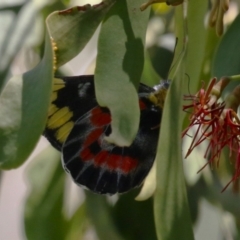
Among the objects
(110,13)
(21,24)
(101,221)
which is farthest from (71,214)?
(110,13)

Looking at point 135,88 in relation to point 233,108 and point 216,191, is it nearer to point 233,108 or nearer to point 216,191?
point 233,108

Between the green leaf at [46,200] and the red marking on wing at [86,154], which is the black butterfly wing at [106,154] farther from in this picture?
the green leaf at [46,200]

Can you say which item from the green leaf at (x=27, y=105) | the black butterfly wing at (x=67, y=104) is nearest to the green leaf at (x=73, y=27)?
the green leaf at (x=27, y=105)

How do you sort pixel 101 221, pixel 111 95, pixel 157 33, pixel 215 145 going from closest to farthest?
pixel 111 95
pixel 215 145
pixel 101 221
pixel 157 33

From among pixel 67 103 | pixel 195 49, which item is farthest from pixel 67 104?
pixel 195 49

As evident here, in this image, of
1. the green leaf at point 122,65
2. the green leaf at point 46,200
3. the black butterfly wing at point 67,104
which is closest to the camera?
the green leaf at point 122,65

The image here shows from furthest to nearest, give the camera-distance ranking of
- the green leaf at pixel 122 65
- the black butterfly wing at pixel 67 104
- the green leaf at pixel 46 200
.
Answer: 1. the green leaf at pixel 46 200
2. the black butterfly wing at pixel 67 104
3. the green leaf at pixel 122 65
